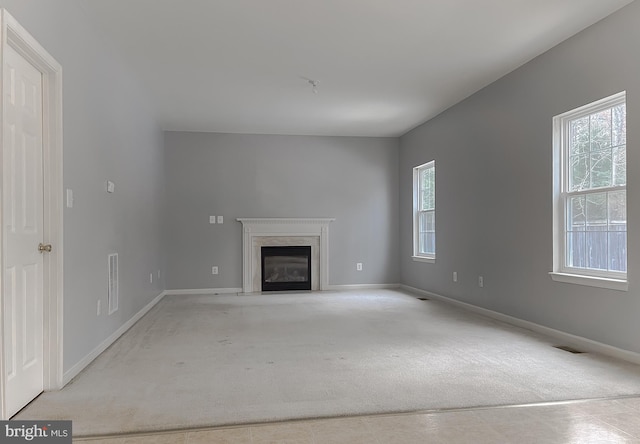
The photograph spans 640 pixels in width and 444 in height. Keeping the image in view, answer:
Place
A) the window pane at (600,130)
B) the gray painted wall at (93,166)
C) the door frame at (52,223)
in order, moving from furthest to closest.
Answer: the window pane at (600,130) < the gray painted wall at (93,166) < the door frame at (52,223)

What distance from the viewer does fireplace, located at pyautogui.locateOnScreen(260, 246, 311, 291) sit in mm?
7898

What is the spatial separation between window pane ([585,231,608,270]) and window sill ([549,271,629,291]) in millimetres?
128

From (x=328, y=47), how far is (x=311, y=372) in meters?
2.75

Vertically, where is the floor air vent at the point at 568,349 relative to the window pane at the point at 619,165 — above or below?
below

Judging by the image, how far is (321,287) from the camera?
7.99 meters

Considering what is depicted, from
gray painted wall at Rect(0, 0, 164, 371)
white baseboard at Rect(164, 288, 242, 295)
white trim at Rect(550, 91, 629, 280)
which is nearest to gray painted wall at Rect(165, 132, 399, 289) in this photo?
white baseboard at Rect(164, 288, 242, 295)

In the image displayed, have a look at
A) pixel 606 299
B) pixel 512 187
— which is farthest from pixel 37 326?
pixel 512 187

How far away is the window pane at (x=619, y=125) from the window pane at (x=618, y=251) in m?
0.72

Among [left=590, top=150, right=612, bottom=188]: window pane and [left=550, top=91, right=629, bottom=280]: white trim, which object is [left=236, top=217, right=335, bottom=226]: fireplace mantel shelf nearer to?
[left=550, top=91, right=629, bottom=280]: white trim

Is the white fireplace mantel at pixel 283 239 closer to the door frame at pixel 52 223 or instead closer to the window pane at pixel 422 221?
the window pane at pixel 422 221

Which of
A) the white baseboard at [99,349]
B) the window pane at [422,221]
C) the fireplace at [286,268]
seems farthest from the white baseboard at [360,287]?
A: the white baseboard at [99,349]

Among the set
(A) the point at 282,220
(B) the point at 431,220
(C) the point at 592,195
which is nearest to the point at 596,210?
(C) the point at 592,195

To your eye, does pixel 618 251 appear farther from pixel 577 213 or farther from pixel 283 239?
pixel 283 239

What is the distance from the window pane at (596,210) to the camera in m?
3.86
